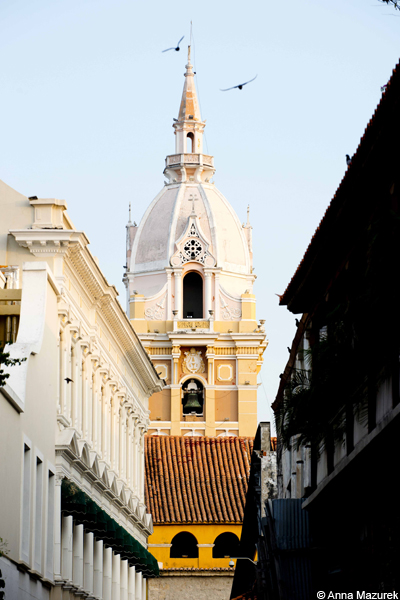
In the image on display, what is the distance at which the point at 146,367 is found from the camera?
4656 centimetres

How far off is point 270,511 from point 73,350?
8852 millimetres

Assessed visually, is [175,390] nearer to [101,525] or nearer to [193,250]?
[193,250]

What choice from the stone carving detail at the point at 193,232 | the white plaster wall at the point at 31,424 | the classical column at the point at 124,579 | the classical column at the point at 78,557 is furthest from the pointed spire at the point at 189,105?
the white plaster wall at the point at 31,424

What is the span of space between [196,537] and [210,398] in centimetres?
1566

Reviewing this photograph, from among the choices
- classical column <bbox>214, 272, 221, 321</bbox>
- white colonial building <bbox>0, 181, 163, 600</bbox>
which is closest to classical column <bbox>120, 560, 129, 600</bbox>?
white colonial building <bbox>0, 181, 163, 600</bbox>

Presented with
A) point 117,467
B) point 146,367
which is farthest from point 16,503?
point 146,367

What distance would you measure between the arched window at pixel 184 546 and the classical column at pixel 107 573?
1680cm

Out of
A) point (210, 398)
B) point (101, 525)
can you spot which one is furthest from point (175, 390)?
point (101, 525)

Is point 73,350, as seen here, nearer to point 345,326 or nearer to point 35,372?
point 35,372

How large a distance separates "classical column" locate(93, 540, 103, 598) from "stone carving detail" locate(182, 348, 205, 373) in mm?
34063

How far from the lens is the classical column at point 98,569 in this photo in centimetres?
3586

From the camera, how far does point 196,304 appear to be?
74000mm

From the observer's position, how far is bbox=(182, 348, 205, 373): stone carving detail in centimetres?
7044

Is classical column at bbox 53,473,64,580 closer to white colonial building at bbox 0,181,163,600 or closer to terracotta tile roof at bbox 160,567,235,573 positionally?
white colonial building at bbox 0,181,163,600
